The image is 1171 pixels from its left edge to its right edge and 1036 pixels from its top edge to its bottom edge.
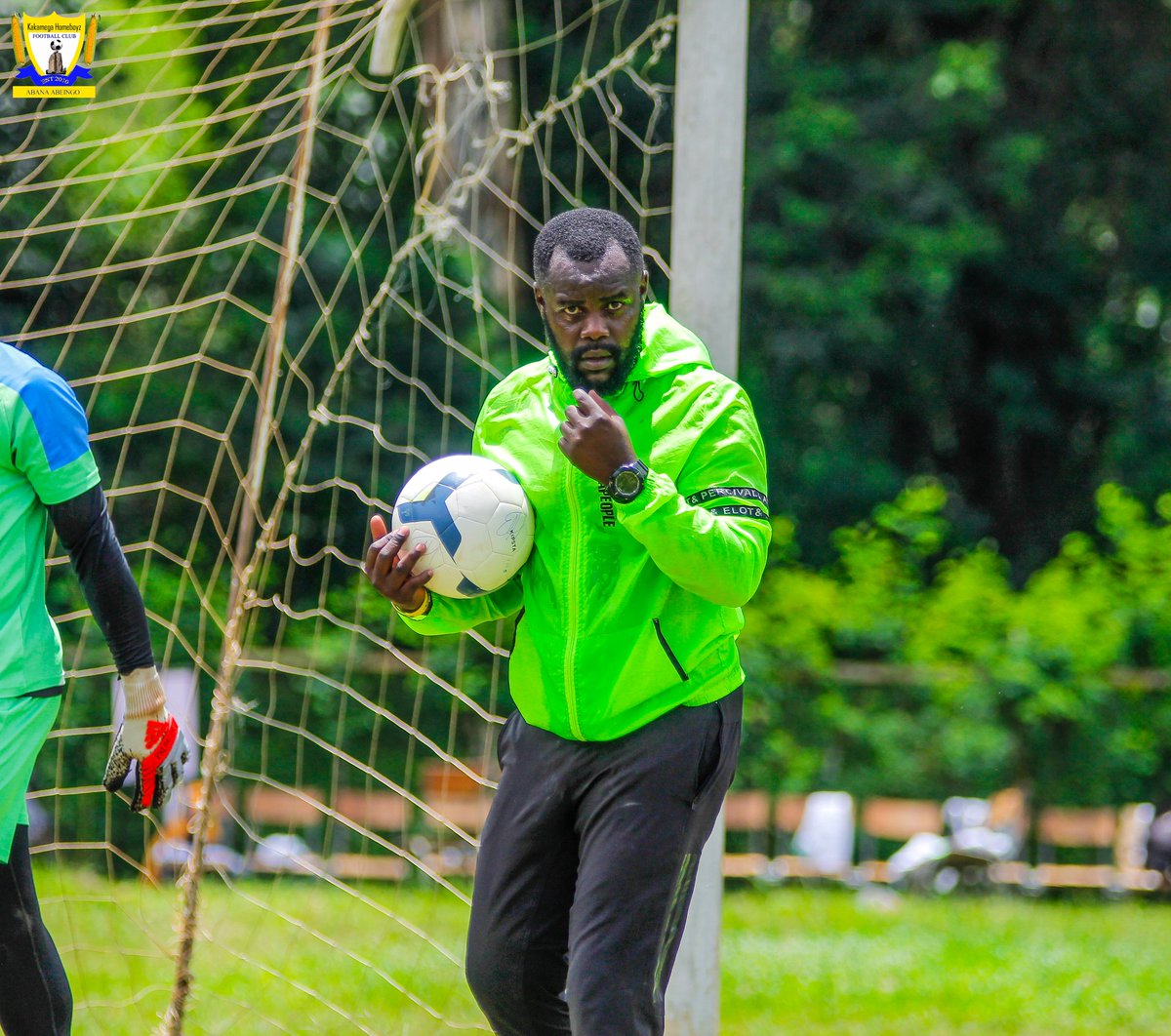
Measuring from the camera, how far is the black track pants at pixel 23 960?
2.91 metres

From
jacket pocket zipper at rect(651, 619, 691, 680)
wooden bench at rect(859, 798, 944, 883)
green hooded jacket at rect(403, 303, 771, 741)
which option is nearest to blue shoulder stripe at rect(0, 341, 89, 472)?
green hooded jacket at rect(403, 303, 771, 741)

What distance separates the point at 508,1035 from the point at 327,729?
565cm

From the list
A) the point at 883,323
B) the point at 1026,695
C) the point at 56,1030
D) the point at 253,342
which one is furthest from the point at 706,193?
the point at 883,323

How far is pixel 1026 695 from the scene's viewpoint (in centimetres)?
985

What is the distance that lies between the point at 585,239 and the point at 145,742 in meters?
1.36

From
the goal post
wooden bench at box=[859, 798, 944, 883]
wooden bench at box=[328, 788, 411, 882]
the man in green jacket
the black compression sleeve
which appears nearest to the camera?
the man in green jacket

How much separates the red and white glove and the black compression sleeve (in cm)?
5

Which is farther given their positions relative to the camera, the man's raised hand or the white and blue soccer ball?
the white and blue soccer ball

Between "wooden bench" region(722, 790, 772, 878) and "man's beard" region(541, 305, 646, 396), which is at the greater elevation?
"man's beard" region(541, 305, 646, 396)

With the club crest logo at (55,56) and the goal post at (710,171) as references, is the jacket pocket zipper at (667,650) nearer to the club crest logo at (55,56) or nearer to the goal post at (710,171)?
the goal post at (710,171)

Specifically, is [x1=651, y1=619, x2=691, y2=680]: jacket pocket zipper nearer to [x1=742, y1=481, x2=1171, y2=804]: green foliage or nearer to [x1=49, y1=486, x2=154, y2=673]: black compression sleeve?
[x1=49, y1=486, x2=154, y2=673]: black compression sleeve

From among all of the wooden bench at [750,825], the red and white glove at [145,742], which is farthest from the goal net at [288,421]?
the wooden bench at [750,825]

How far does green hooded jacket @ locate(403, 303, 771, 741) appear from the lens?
2.82 m

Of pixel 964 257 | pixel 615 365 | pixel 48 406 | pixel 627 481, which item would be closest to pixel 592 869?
pixel 627 481
